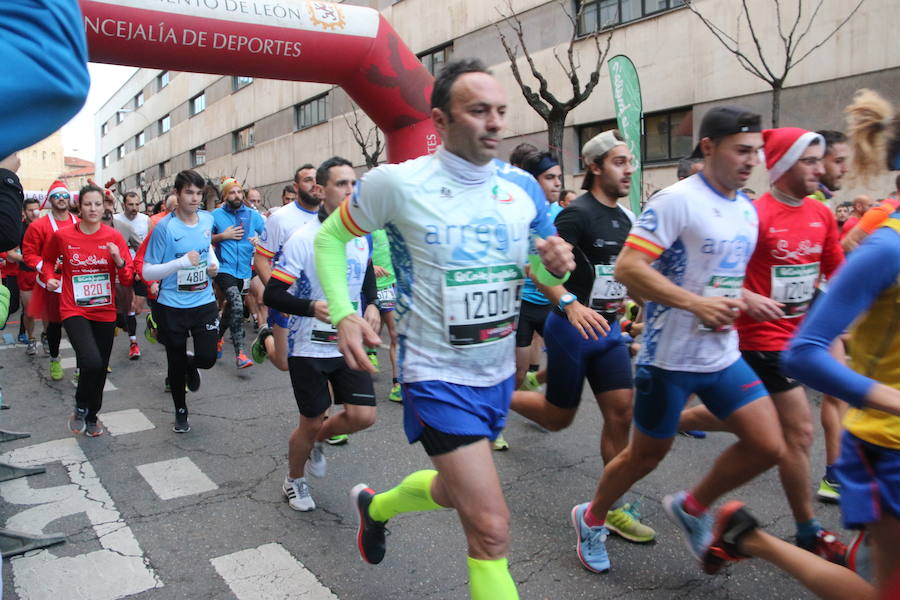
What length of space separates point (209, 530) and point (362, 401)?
107 centimetres

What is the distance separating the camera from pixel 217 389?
298 inches

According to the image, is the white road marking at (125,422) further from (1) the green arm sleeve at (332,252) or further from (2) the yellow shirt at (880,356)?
(2) the yellow shirt at (880,356)

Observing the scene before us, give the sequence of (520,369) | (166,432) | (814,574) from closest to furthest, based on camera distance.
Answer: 1. (814,574)
2. (520,369)
3. (166,432)

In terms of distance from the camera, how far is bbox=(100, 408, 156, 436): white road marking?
6.06 meters

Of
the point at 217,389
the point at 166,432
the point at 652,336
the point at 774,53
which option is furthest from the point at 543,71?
the point at 652,336

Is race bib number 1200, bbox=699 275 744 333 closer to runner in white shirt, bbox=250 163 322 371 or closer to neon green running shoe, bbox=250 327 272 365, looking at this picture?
runner in white shirt, bbox=250 163 322 371

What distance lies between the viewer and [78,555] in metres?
3.64

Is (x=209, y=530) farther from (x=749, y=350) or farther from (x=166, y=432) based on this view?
(x=749, y=350)

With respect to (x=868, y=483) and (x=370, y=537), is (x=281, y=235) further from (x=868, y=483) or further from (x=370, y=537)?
(x=868, y=483)

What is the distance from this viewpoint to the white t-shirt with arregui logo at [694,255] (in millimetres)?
3059

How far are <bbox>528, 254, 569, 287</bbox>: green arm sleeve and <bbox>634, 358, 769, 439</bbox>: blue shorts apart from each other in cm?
59

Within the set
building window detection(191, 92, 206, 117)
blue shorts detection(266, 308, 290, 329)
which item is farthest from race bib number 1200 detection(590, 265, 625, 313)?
building window detection(191, 92, 206, 117)

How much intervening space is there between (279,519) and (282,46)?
6.19m

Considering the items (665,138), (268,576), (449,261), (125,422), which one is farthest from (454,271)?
(665,138)
